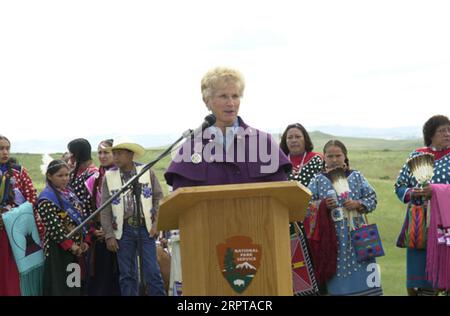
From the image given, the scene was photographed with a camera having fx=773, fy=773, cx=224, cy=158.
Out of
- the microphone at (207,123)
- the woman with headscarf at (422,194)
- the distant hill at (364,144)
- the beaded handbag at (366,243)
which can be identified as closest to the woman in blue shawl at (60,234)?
the beaded handbag at (366,243)

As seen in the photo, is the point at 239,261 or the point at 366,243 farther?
the point at 366,243

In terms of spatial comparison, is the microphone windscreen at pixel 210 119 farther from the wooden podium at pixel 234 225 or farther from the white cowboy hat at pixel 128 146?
the white cowboy hat at pixel 128 146

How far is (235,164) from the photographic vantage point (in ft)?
13.2

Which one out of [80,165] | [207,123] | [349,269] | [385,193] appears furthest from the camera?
[385,193]

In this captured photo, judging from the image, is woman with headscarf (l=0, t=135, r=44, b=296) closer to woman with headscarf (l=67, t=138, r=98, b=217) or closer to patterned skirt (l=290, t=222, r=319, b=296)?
woman with headscarf (l=67, t=138, r=98, b=217)

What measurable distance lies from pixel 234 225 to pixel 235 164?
22.7 inches

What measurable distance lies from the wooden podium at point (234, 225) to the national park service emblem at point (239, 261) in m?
0.02

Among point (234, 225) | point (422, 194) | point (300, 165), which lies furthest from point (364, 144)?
point (234, 225)

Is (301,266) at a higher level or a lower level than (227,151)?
lower

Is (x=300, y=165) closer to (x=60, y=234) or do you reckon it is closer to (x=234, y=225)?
(x=60, y=234)

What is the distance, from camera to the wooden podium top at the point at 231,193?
3.46 metres

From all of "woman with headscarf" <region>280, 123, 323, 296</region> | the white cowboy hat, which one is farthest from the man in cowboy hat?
"woman with headscarf" <region>280, 123, 323, 296</region>

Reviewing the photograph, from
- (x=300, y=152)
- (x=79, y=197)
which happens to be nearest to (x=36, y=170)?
(x=79, y=197)

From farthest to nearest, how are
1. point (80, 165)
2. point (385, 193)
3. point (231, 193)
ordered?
1. point (385, 193)
2. point (80, 165)
3. point (231, 193)
